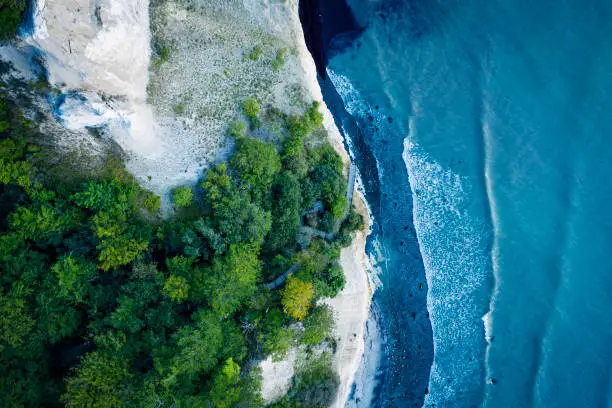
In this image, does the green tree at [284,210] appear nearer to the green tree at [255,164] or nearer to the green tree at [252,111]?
the green tree at [255,164]

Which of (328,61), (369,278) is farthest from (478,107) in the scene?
(369,278)

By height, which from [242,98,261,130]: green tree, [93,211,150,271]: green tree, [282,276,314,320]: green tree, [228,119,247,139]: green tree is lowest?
[282,276,314,320]: green tree

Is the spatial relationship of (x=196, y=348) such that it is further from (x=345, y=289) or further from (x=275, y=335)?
(x=345, y=289)

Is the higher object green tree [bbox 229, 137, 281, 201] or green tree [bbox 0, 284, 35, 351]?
green tree [bbox 229, 137, 281, 201]

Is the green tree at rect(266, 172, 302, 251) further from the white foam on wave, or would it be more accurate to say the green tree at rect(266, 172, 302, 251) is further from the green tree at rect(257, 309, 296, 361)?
the white foam on wave

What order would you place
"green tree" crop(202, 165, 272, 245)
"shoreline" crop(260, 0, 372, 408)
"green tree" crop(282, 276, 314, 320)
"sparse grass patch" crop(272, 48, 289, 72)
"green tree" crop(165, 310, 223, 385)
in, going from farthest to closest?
"shoreline" crop(260, 0, 372, 408)
"sparse grass patch" crop(272, 48, 289, 72)
"green tree" crop(282, 276, 314, 320)
"green tree" crop(202, 165, 272, 245)
"green tree" crop(165, 310, 223, 385)

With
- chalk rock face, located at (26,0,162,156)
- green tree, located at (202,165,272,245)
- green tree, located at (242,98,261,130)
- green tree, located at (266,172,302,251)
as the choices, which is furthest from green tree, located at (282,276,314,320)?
chalk rock face, located at (26,0,162,156)
